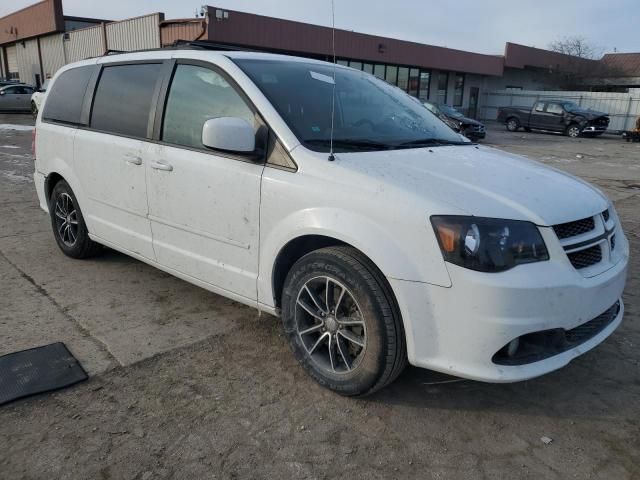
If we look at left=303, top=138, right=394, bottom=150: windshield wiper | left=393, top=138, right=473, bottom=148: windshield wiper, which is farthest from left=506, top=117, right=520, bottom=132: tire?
left=303, top=138, right=394, bottom=150: windshield wiper

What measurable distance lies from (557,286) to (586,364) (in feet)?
3.92

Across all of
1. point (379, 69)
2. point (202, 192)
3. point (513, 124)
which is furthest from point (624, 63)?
point (202, 192)

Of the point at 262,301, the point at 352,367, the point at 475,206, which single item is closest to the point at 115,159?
the point at 262,301

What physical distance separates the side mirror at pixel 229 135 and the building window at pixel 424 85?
34639 millimetres

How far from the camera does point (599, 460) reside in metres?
2.42

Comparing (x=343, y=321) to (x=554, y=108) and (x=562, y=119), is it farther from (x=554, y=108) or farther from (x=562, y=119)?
(x=554, y=108)

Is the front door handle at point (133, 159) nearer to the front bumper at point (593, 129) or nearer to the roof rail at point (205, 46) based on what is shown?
A: the roof rail at point (205, 46)

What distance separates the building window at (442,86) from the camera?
123ft

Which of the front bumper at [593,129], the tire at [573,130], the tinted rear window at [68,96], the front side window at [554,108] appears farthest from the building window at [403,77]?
the tinted rear window at [68,96]

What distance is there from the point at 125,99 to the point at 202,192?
1.32m

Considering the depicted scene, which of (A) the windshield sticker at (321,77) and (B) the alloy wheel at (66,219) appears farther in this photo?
(B) the alloy wheel at (66,219)

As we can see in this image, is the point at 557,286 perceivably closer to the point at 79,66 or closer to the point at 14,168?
the point at 79,66

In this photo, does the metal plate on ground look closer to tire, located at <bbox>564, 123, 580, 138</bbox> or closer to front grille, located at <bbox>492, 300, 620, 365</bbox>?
front grille, located at <bbox>492, 300, 620, 365</bbox>

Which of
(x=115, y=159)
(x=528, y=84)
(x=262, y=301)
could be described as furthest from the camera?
(x=528, y=84)
